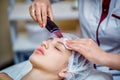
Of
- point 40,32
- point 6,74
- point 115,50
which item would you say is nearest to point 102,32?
point 115,50

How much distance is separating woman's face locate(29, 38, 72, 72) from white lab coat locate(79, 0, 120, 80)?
9.6 inches

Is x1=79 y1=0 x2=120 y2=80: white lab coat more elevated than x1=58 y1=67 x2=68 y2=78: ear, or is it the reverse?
x1=79 y1=0 x2=120 y2=80: white lab coat

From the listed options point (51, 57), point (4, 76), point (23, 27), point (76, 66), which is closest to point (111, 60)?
point (76, 66)

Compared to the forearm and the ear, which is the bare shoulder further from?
the forearm

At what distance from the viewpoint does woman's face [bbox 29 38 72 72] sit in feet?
3.73

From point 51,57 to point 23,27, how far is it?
4.64 feet

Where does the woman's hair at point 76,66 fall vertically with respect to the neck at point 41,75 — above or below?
above

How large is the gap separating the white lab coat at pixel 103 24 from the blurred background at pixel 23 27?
659 mm

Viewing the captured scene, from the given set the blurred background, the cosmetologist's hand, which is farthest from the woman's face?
the blurred background

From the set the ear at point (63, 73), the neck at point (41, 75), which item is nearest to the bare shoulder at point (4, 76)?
the neck at point (41, 75)

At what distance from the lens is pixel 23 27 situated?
98.6 inches

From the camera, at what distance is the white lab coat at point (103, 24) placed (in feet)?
4.02

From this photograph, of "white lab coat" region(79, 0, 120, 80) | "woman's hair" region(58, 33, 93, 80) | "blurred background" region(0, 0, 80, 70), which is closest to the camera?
"woman's hair" region(58, 33, 93, 80)

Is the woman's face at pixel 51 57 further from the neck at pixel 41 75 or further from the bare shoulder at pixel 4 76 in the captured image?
Answer: the bare shoulder at pixel 4 76
